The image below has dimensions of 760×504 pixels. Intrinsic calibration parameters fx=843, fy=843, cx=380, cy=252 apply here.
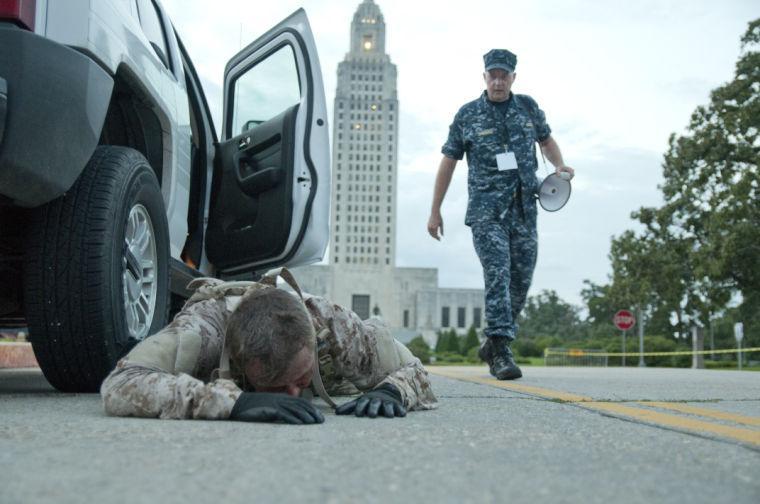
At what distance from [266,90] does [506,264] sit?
203 centimetres

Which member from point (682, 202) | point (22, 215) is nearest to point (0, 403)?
point (22, 215)

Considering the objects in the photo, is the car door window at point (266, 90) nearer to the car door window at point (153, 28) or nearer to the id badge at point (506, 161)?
the car door window at point (153, 28)

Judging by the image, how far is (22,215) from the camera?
306 cm

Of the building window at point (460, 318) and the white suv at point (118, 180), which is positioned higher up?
the building window at point (460, 318)

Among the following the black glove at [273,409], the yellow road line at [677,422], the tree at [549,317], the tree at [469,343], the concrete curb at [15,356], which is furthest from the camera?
the tree at [549,317]

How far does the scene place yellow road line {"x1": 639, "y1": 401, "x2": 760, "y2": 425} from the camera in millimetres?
3000

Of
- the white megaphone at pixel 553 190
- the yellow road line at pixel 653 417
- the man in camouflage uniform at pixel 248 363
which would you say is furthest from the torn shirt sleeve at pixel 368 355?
the white megaphone at pixel 553 190

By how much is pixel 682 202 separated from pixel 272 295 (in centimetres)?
2222

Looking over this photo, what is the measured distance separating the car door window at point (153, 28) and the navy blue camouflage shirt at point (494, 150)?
2280mm

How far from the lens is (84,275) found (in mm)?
2965

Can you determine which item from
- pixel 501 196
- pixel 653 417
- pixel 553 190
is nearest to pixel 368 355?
pixel 653 417

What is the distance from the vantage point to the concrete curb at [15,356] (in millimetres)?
7098

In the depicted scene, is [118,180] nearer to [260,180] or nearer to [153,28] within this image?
[153,28]

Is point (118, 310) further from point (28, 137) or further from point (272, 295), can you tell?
point (272, 295)
